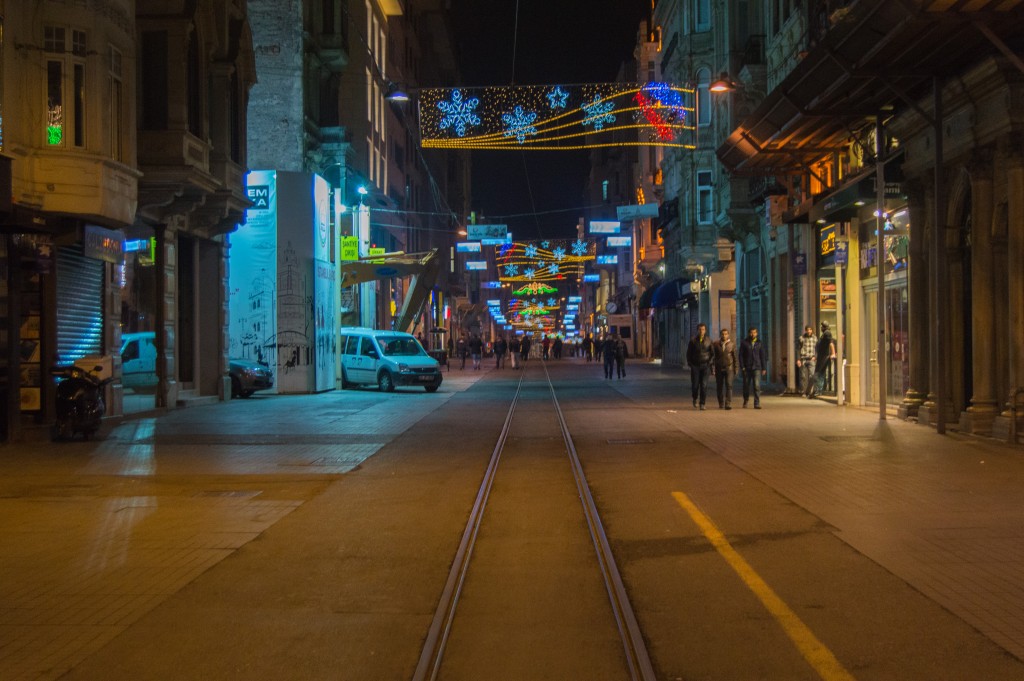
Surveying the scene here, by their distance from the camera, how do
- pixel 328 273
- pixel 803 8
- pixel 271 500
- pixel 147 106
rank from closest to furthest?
pixel 271 500 < pixel 147 106 < pixel 803 8 < pixel 328 273

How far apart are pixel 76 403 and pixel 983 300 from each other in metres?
14.1

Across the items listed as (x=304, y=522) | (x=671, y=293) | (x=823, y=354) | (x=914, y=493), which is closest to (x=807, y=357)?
(x=823, y=354)

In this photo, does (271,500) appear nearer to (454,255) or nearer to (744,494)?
(744,494)

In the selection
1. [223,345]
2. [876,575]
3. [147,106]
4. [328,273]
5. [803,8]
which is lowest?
[876,575]

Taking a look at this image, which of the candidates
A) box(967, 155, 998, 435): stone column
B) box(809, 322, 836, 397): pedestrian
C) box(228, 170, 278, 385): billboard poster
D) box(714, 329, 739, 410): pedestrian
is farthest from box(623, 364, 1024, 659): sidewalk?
box(228, 170, 278, 385): billboard poster

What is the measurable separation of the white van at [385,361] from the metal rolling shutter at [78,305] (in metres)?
12.8

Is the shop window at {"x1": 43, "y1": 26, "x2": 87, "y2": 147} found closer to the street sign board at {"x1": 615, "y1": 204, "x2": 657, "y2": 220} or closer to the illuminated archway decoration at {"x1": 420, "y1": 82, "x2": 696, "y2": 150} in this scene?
the illuminated archway decoration at {"x1": 420, "y1": 82, "x2": 696, "y2": 150}

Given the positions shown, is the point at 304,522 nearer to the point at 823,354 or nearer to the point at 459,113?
the point at 823,354

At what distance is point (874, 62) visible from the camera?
16328 mm

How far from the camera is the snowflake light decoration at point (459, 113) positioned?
92.9ft

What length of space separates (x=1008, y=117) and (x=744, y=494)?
7.53m

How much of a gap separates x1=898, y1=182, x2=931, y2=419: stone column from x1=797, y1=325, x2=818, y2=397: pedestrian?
669cm

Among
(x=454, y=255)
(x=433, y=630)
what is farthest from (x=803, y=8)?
(x=454, y=255)

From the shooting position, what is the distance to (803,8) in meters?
24.7
